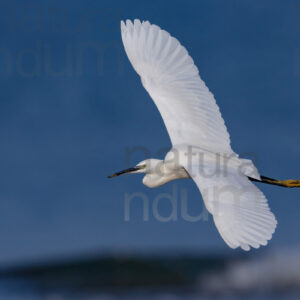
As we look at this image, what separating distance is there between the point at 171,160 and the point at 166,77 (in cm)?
138

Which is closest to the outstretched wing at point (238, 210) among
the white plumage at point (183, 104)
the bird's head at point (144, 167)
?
the white plumage at point (183, 104)

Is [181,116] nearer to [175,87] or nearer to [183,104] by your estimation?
[183,104]

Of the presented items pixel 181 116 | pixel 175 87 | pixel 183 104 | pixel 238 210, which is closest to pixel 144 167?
pixel 181 116

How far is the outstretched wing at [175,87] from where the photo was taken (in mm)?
8711

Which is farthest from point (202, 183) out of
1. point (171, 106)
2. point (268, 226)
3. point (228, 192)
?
point (171, 106)

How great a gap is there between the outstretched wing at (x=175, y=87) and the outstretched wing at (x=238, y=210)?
1.58m

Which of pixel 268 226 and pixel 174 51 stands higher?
pixel 174 51

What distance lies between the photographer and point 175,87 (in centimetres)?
910

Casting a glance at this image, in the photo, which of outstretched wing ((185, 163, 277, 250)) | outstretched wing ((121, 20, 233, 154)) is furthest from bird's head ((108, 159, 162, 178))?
outstretched wing ((185, 163, 277, 250))

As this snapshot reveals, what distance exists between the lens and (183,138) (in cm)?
871

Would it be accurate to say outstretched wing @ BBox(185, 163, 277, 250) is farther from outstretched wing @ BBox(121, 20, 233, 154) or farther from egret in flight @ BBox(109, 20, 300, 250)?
outstretched wing @ BBox(121, 20, 233, 154)

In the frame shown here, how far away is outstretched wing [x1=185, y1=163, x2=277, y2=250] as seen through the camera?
619 cm

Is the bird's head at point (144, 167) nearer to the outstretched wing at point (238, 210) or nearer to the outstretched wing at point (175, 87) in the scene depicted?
the outstretched wing at point (175, 87)

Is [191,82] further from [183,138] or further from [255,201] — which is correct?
[255,201]
